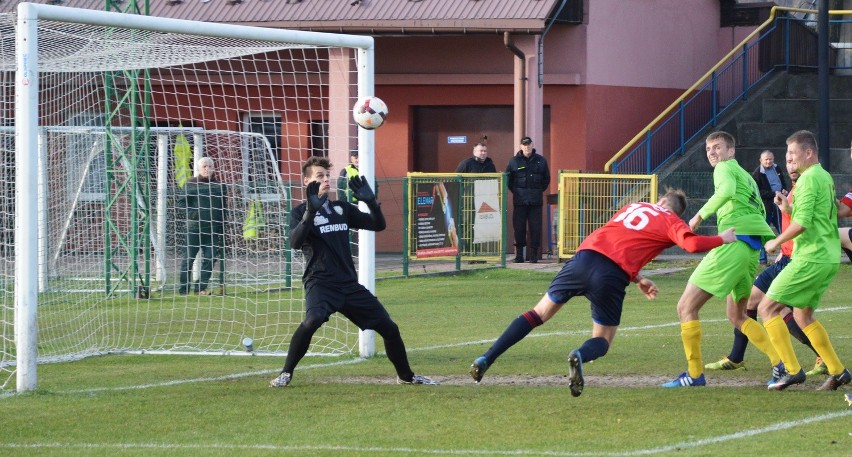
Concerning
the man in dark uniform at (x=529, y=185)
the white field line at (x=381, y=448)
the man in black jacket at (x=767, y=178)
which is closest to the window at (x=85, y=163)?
the man in dark uniform at (x=529, y=185)

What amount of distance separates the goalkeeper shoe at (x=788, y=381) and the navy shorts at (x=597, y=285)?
1.37 m

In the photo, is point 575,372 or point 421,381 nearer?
point 575,372

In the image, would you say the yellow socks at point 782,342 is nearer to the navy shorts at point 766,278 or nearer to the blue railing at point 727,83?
the navy shorts at point 766,278

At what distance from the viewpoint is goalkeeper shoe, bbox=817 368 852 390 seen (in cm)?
957

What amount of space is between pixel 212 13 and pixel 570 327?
13.8m

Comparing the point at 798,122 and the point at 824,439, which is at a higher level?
the point at 798,122

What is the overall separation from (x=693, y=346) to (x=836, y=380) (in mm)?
1039

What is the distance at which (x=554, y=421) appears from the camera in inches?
331

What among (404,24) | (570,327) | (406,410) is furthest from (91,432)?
(404,24)

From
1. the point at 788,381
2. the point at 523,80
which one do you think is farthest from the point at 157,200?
the point at 788,381

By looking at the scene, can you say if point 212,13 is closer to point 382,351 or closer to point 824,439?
point 382,351

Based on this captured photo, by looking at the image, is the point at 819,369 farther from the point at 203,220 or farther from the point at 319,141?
the point at 203,220

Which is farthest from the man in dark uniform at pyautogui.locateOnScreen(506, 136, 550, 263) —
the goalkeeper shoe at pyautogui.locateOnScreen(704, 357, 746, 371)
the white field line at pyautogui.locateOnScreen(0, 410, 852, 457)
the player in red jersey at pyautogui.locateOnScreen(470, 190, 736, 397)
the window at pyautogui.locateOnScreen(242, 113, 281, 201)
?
the white field line at pyautogui.locateOnScreen(0, 410, 852, 457)

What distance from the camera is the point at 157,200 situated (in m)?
18.8
